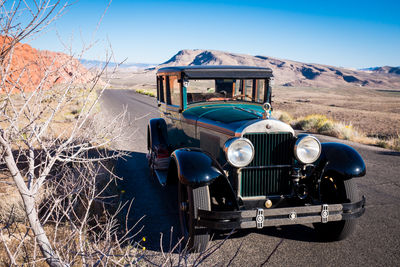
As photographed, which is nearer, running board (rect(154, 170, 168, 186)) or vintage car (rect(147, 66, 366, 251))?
vintage car (rect(147, 66, 366, 251))

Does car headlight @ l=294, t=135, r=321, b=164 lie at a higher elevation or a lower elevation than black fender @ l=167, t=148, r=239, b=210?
higher

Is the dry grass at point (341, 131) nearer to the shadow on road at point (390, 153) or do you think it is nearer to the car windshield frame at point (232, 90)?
the shadow on road at point (390, 153)

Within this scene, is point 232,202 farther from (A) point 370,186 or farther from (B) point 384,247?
(A) point 370,186

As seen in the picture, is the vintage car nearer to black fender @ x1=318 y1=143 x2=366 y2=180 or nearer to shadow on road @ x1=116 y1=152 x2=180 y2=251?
black fender @ x1=318 y1=143 x2=366 y2=180

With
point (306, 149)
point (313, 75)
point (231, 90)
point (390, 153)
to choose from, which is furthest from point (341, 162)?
point (313, 75)

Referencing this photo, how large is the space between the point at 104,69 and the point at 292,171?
8.37 ft

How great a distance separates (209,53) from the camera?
6442 inches

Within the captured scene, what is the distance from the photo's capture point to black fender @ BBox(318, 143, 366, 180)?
3697mm

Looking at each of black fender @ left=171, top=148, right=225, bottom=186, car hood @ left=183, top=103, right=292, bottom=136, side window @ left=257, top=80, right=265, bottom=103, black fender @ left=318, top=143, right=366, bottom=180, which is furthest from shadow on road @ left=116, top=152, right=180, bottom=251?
side window @ left=257, top=80, right=265, bottom=103

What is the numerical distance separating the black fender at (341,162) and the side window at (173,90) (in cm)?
251

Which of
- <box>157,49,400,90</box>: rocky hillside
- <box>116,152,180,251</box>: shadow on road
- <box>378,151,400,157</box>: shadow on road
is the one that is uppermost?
<box>116,152,180,251</box>: shadow on road

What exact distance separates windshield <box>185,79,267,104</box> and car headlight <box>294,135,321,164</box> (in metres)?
1.65

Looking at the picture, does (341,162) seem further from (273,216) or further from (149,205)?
(149,205)

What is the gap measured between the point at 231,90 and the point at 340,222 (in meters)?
2.60
